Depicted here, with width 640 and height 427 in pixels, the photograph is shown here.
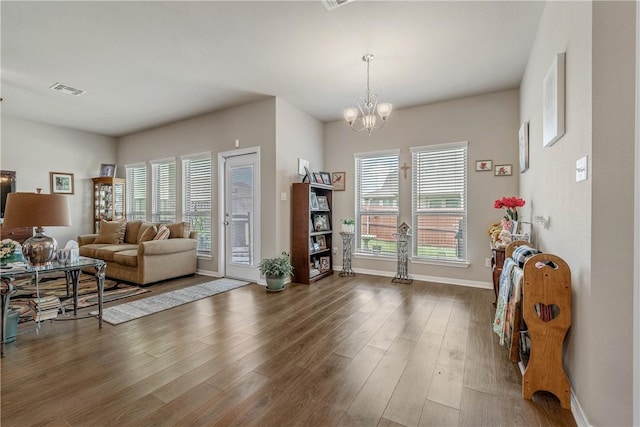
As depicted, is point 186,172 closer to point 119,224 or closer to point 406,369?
point 119,224

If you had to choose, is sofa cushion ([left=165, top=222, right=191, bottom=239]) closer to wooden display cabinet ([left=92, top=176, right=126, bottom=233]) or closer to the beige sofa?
the beige sofa

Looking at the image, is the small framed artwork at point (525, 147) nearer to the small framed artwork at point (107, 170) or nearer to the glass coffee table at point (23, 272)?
the glass coffee table at point (23, 272)

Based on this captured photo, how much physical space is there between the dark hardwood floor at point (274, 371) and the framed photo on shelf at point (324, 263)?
1.63 m

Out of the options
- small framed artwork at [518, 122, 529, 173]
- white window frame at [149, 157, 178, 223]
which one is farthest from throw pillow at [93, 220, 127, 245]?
small framed artwork at [518, 122, 529, 173]

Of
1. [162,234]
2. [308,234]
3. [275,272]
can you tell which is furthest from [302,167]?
[162,234]

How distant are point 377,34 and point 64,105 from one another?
505 centimetres

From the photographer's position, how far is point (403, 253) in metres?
4.44

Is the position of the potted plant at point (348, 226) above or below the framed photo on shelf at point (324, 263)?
above

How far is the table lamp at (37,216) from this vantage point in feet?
7.70

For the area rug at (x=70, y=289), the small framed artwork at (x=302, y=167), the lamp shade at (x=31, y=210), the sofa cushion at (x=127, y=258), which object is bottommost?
the area rug at (x=70, y=289)

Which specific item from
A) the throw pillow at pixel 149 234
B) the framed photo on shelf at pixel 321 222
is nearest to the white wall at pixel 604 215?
the framed photo on shelf at pixel 321 222

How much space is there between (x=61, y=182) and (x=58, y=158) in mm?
483

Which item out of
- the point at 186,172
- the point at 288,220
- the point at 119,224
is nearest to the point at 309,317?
the point at 288,220

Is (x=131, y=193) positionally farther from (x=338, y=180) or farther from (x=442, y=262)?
(x=442, y=262)
